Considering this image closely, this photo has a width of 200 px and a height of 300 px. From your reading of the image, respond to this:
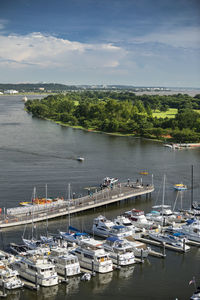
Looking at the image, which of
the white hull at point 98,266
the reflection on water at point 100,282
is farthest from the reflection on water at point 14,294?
the white hull at point 98,266

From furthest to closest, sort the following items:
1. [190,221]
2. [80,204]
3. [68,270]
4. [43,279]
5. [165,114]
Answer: [165,114] → [80,204] → [190,221] → [68,270] → [43,279]

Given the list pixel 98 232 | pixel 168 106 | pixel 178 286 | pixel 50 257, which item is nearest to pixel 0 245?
pixel 50 257

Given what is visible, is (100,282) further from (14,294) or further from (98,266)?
(14,294)

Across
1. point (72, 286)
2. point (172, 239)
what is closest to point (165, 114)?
point (172, 239)

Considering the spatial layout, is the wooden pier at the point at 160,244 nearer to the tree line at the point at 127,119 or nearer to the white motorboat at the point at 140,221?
the white motorboat at the point at 140,221

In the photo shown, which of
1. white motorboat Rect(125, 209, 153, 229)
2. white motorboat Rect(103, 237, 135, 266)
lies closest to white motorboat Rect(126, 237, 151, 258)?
white motorboat Rect(103, 237, 135, 266)
